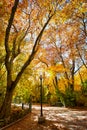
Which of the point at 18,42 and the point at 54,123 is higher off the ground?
the point at 18,42

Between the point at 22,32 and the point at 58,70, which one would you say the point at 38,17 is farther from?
the point at 58,70

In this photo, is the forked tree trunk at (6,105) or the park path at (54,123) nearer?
the park path at (54,123)

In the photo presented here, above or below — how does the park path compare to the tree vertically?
below

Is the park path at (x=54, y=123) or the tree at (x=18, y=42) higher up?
the tree at (x=18, y=42)

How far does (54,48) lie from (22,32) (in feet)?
47.1

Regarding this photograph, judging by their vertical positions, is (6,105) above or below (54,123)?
above

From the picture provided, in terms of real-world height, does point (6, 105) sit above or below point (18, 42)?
below

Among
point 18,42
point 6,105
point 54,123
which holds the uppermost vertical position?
point 18,42

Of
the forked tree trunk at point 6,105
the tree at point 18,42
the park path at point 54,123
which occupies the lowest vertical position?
the park path at point 54,123

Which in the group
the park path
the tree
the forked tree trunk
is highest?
the tree

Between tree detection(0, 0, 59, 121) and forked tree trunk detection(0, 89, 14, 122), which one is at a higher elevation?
tree detection(0, 0, 59, 121)

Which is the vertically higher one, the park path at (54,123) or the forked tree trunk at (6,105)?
the forked tree trunk at (6,105)

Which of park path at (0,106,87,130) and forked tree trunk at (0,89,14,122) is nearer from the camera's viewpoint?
park path at (0,106,87,130)

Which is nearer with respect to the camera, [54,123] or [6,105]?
[6,105]
